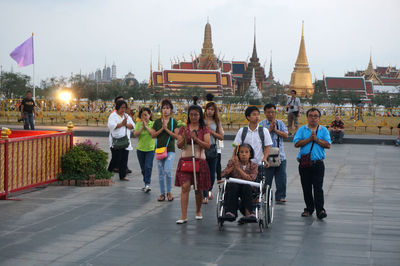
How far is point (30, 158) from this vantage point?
32.7ft

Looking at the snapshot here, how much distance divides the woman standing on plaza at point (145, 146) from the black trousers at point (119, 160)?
3.23 feet

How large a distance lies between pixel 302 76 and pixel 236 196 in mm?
92466

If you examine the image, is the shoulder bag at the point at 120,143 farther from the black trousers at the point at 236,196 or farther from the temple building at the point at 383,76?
the temple building at the point at 383,76

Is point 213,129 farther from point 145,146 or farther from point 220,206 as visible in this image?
point 220,206

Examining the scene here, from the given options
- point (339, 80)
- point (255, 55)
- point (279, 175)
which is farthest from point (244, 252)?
point (255, 55)

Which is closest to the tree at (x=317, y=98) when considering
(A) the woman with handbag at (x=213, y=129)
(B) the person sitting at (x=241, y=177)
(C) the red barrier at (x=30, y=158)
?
(C) the red barrier at (x=30, y=158)

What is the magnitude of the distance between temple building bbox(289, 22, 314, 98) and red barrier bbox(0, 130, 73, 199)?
86.1 meters

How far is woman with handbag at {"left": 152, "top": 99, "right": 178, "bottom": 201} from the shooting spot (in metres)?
9.30

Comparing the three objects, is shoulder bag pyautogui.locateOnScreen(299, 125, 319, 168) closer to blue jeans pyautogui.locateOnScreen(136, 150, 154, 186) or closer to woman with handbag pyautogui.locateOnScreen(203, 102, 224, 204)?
woman with handbag pyautogui.locateOnScreen(203, 102, 224, 204)

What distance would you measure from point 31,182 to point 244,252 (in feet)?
15.9

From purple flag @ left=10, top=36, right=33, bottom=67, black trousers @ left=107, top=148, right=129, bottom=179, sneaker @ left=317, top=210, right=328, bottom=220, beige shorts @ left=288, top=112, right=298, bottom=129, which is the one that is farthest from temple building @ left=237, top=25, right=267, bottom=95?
sneaker @ left=317, top=210, right=328, bottom=220

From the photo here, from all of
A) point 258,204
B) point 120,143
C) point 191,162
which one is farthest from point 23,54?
point 258,204

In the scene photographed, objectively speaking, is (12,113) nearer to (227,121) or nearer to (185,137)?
(227,121)

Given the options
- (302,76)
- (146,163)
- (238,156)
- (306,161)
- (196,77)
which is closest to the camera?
(238,156)
